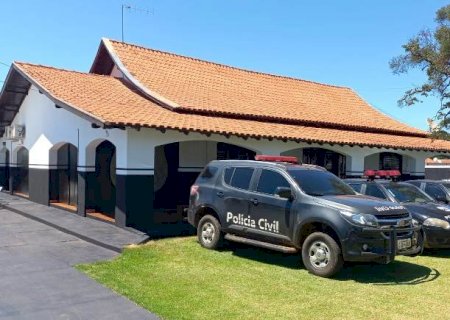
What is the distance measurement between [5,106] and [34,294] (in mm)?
14050

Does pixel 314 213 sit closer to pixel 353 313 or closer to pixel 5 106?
pixel 353 313

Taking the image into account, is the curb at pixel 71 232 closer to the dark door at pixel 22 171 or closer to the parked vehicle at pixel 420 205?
the dark door at pixel 22 171

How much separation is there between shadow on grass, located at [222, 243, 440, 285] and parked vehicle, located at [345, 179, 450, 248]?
2.80 feet

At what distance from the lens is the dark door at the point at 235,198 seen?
949 centimetres

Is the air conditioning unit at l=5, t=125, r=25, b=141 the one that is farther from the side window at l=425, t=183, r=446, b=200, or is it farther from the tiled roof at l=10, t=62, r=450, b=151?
the side window at l=425, t=183, r=446, b=200

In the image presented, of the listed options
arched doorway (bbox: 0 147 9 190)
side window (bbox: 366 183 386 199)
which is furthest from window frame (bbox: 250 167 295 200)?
arched doorway (bbox: 0 147 9 190)

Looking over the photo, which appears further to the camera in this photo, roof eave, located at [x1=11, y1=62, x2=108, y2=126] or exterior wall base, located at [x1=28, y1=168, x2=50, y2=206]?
exterior wall base, located at [x1=28, y1=168, x2=50, y2=206]

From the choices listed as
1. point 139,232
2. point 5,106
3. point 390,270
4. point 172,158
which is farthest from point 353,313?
point 5,106

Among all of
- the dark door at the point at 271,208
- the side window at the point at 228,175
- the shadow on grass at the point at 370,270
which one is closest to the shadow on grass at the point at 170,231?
the shadow on grass at the point at 370,270

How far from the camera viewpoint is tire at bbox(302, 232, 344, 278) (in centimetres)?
785

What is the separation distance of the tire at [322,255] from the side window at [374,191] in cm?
311

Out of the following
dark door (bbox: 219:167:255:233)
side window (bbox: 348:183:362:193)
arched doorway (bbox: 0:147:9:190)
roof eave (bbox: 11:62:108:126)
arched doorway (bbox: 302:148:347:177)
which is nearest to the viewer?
dark door (bbox: 219:167:255:233)

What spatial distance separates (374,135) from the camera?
20141mm

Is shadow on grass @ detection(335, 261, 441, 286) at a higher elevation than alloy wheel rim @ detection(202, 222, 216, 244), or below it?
below
